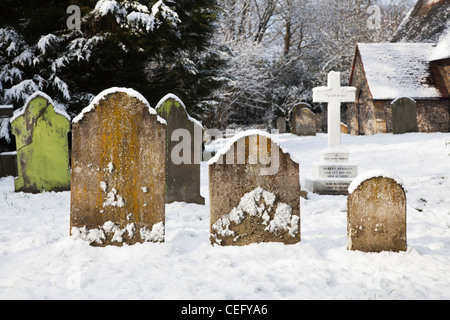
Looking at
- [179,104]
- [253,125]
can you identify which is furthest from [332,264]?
[253,125]

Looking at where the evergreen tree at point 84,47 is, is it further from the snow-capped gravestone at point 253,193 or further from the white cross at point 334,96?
the snow-capped gravestone at point 253,193

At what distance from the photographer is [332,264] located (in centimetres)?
338

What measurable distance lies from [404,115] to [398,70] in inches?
154

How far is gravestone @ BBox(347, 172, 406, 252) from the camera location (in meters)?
3.69

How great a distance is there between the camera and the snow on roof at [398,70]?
1719 cm

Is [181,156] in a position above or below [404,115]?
below

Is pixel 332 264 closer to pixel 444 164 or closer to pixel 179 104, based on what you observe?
pixel 179 104

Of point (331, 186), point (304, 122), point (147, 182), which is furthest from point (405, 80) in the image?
point (147, 182)

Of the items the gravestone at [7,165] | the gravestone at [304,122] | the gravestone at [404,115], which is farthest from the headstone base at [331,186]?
the gravestone at [304,122]

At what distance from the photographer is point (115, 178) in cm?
397

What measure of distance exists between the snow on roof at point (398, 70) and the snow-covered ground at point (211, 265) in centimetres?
1319

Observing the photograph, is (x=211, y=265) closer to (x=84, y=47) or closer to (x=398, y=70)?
(x=84, y=47)

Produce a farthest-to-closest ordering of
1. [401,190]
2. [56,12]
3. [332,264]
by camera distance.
→ [56,12] < [401,190] < [332,264]
